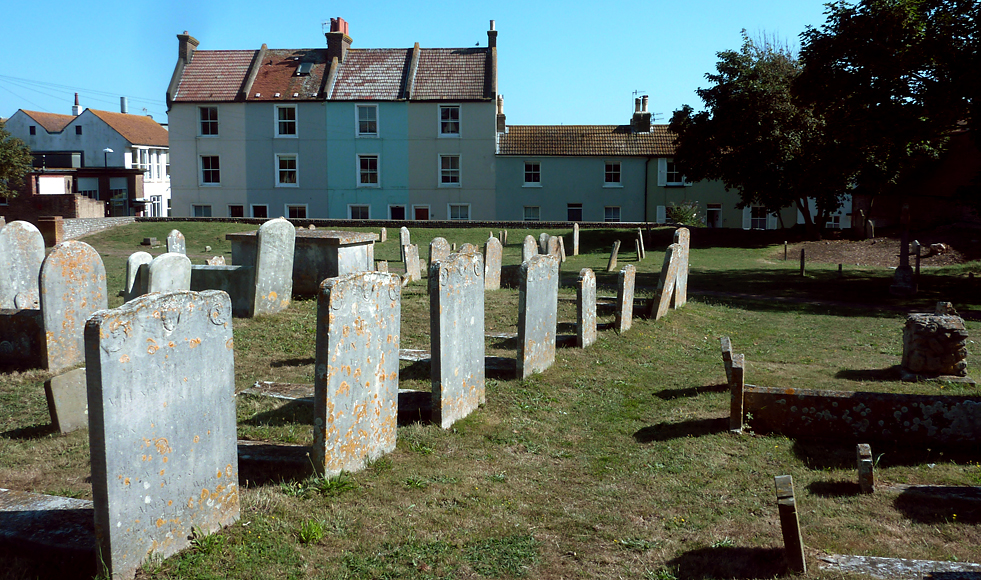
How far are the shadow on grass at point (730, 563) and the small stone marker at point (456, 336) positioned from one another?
127 inches

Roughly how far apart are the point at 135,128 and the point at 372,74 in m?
27.9

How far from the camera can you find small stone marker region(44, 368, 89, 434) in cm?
734

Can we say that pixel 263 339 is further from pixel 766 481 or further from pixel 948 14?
pixel 948 14

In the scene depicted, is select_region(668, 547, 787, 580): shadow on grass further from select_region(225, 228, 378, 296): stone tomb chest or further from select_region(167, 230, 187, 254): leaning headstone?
select_region(167, 230, 187, 254): leaning headstone

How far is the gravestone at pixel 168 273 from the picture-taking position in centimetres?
1136

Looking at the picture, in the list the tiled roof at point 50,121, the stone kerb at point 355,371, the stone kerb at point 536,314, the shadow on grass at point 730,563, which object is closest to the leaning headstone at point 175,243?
the stone kerb at point 536,314

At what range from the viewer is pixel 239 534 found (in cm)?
514

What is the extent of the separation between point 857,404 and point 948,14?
14355 millimetres

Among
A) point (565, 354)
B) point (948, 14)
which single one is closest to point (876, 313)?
point (948, 14)

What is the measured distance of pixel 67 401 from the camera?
7.47 metres

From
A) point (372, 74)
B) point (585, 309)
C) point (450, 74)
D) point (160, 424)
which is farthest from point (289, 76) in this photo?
point (160, 424)

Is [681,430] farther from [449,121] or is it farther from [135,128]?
[135,128]

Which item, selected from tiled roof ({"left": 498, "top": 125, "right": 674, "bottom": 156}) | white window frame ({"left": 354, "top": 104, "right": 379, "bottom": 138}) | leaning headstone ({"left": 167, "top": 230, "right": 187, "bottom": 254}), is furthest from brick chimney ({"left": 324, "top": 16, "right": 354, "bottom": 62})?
leaning headstone ({"left": 167, "top": 230, "right": 187, "bottom": 254})

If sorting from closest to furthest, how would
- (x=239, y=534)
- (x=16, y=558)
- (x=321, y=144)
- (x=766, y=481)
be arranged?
1. (x=16, y=558)
2. (x=239, y=534)
3. (x=766, y=481)
4. (x=321, y=144)
